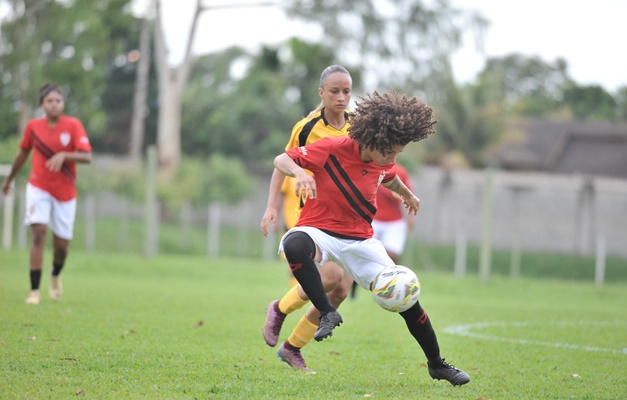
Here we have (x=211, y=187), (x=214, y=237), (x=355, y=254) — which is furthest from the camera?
(x=211, y=187)

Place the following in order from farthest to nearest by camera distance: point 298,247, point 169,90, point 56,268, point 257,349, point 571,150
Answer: point 571,150 → point 169,90 → point 56,268 → point 257,349 → point 298,247

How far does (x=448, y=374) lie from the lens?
5.98 metres

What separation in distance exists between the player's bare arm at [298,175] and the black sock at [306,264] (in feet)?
1.00

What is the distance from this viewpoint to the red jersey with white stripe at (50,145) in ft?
33.0

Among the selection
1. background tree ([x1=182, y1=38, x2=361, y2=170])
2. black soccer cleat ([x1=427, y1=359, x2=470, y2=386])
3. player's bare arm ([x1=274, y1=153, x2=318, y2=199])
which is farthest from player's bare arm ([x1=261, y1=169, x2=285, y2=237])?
background tree ([x1=182, y1=38, x2=361, y2=170])

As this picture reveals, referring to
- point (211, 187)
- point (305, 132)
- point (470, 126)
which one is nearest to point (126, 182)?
point (211, 187)

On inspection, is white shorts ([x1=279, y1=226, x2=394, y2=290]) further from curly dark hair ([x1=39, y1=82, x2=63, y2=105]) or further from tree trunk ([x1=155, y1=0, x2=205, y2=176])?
tree trunk ([x1=155, y1=0, x2=205, y2=176])

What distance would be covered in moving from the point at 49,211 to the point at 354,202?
504 cm

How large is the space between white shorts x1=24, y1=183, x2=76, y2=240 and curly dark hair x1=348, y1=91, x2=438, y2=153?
200 inches

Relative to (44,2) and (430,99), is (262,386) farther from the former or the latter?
(430,99)

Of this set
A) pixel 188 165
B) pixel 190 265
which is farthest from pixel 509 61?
pixel 190 265

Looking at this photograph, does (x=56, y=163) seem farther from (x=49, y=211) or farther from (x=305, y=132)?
(x=305, y=132)

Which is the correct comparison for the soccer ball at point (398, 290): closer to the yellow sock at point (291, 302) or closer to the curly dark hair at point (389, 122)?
the curly dark hair at point (389, 122)


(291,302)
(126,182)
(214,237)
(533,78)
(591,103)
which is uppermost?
(533,78)
